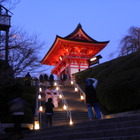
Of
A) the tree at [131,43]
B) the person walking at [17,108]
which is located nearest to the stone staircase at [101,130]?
the person walking at [17,108]

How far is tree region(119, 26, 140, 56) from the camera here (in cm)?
2761

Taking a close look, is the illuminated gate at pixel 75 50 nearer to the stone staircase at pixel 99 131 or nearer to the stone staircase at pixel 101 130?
the stone staircase at pixel 99 131

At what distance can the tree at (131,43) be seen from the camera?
90.6 feet

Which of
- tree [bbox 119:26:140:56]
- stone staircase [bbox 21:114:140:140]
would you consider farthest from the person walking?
tree [bbox 119:26:140:56]

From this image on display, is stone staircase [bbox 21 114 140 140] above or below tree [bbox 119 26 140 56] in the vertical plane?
below

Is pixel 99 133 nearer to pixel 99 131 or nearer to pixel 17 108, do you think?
pixel 99 131

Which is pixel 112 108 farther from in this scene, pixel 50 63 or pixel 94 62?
pixel 50 63

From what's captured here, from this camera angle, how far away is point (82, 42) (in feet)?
104

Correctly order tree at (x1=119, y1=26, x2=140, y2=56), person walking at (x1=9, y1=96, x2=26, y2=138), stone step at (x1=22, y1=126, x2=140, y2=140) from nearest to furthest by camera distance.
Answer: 1. stone step at (x1=22, y1=126, x2=140, y2=140)
2. person walking at (x1=9, y1=96, x2=26, y2=138)
3. tree at (x1=119, y1=26, x2=140, y2=56)

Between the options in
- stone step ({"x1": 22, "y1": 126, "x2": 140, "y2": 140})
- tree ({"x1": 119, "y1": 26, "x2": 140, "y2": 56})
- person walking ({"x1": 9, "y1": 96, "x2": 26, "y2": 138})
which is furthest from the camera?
tree ({"x1": 119, "y1": 26, "x2": 140, "y2": 56})

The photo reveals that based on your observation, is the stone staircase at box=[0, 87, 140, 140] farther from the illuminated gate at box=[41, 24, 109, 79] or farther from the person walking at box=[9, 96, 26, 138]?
the illuminated gate at box=[41, 24, 109, 79]

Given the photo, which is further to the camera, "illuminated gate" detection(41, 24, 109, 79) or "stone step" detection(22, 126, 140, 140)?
"illuminated gate" detection(41, 24, 109, 79)

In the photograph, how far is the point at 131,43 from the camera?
28.1 metres

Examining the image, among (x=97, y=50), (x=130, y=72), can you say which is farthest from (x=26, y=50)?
(x=97, y=50)
